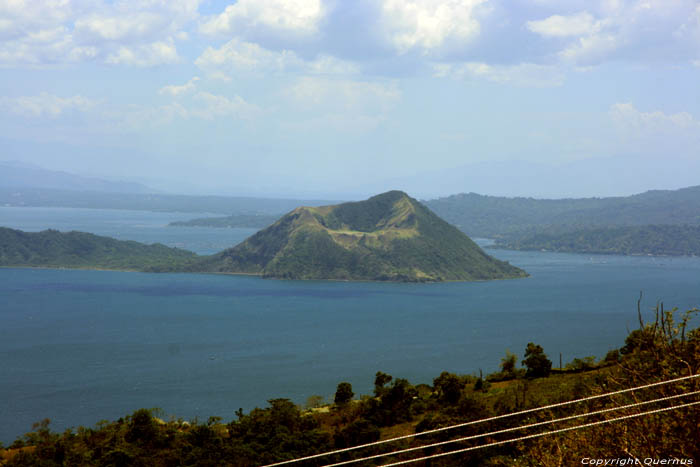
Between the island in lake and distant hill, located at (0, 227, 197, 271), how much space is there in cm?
25

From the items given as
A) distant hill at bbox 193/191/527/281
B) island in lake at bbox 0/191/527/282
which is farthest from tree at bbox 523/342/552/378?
distant hill at bbox 193/191/527/281

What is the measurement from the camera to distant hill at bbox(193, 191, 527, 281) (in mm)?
162250

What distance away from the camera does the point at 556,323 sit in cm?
10694

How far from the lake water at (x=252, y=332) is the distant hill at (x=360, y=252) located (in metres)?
7.67

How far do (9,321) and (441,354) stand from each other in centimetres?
7397

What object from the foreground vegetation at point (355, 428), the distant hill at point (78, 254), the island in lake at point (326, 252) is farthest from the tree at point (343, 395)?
the distant hill at point (78, 254)

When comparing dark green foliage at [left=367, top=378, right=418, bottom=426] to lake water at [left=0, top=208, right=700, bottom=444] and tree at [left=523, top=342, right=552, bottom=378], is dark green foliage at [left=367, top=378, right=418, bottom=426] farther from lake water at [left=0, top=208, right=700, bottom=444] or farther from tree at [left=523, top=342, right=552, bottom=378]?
lake water at [left=0, top=208, right=700, bottom=444]

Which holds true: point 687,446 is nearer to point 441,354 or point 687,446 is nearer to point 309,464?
point 309,464

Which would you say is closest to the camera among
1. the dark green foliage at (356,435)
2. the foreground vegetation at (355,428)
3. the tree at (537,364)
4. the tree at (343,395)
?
the foreground vegetation at (355,428)

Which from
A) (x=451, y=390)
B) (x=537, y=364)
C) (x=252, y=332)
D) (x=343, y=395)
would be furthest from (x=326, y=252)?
(x=451, y=390)

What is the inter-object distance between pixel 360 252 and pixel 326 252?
8.98 m

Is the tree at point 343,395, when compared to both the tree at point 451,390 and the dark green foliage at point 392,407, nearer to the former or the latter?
the dark green foliage at point 392,407

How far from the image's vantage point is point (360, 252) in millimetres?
166500

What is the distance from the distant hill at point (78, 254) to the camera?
17338 centimetres
